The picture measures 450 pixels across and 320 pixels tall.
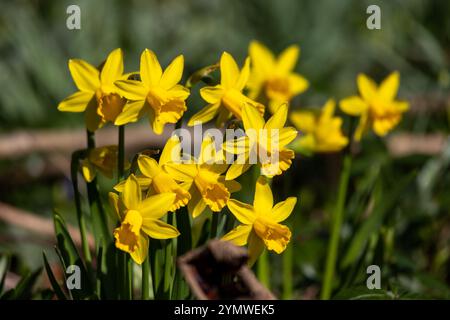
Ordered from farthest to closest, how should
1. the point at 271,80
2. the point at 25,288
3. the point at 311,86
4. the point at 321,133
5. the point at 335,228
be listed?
1. the point at 311,86
2. the point at 271,80
3. the point at 321,133
4. the point at 335,228
5. the point at 25,288

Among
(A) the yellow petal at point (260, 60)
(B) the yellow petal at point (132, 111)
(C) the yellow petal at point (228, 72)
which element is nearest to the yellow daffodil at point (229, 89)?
(C) the yellow petal at point (228, 72)

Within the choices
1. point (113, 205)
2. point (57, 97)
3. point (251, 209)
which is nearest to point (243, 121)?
point (251, 209)

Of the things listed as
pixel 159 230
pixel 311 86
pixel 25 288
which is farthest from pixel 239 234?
pixel 311 86

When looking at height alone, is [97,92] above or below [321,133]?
above

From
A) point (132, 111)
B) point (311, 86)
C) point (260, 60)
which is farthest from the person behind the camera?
point (311, 86)

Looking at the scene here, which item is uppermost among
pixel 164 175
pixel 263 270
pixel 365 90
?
pixel 365 90

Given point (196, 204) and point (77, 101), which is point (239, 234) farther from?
point (77, 101)
